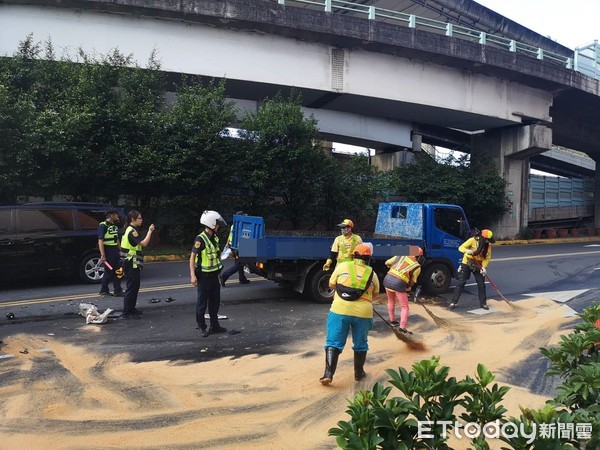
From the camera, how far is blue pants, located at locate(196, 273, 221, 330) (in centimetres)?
644

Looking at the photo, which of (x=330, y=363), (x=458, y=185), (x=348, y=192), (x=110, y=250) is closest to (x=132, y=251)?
→ (x=110, y=250)

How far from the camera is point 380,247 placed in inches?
354

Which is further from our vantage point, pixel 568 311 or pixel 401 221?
pixel 401 221

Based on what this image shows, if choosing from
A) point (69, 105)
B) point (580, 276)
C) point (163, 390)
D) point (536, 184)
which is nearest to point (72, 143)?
point (69, 105)

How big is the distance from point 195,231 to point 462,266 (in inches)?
404

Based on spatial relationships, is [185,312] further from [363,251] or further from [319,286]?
[363,251]

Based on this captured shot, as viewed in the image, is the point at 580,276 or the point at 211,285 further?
the point at 580,276

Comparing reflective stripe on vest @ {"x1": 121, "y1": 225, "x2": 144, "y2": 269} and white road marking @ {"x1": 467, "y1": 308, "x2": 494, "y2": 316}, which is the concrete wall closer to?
reflective stripe on vest @ {"x1": 121, "y1": 225, "x2": 144, "y2": 269}

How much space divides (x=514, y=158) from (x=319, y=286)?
1800cm

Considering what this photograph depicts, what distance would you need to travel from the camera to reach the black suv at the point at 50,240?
9227 millimetres

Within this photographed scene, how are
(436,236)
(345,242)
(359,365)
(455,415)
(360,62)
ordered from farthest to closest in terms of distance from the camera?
(360,62) < (436,236) < (345,242) < (359,365) < (455,415)

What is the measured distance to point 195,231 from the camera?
16359 millimetres

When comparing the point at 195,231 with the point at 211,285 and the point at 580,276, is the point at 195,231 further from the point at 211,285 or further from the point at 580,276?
the point at 580,276

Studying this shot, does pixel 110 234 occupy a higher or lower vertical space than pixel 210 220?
lower
